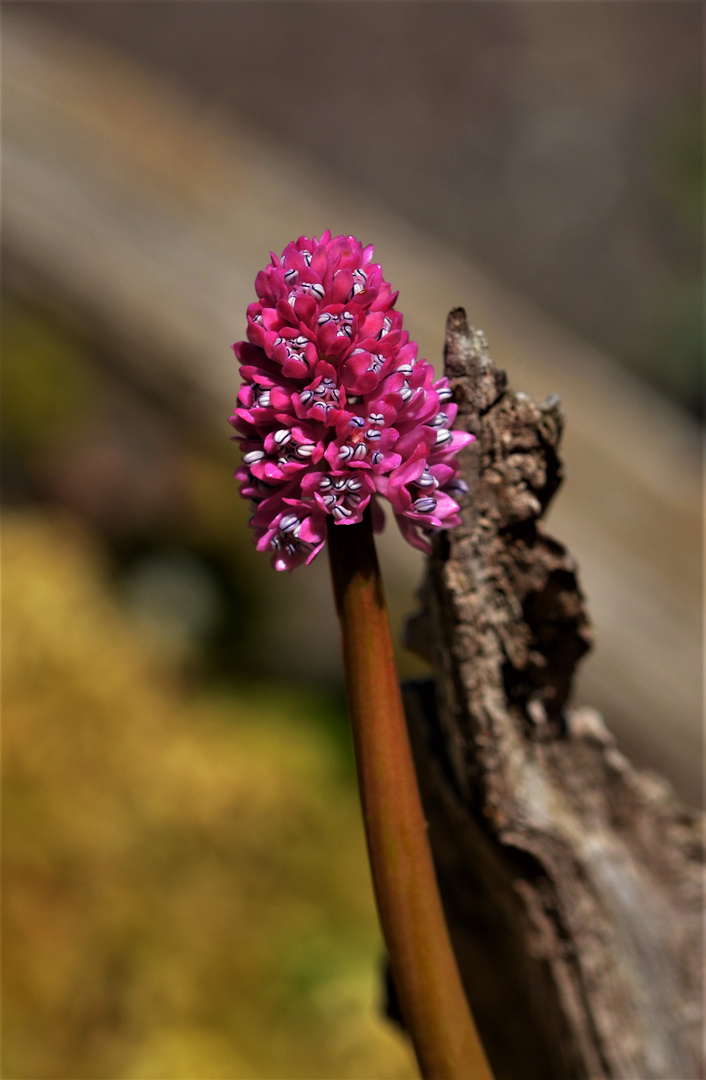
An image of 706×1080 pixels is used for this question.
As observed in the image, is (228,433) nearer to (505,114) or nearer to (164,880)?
(164,880)

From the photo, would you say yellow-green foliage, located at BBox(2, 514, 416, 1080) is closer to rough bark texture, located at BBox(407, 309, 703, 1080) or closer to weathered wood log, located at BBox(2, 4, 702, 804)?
weathered wood log, located at BBox(2, 4, 702, 804)

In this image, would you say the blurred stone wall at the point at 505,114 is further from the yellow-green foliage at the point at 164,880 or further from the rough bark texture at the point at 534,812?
the rough bark texture at the point at 534,812

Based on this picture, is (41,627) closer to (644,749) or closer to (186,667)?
(186,667)

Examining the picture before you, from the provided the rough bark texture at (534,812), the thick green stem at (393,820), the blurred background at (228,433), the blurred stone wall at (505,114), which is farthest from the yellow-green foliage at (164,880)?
the blurred stone wall at (505,114)

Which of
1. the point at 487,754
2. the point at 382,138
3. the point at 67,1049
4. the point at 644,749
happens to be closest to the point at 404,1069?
the point at 67,1049

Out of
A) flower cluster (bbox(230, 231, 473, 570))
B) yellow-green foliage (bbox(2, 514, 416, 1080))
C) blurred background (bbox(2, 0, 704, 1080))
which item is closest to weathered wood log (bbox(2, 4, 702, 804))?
blurred background (bbox(2, 0, 704, 1080))

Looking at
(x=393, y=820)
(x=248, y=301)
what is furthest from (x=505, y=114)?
(x=393, y=820)
